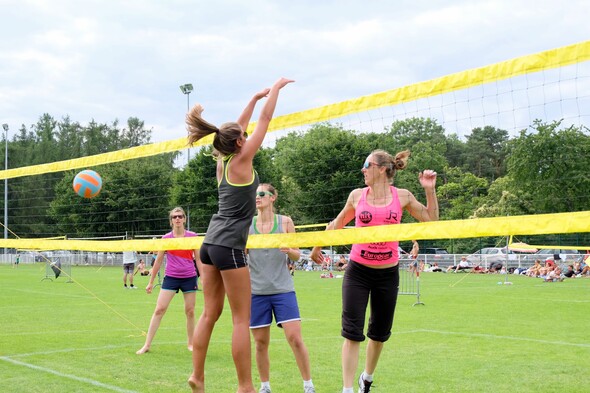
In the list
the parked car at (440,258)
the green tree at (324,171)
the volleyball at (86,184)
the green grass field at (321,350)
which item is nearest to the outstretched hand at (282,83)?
the green grass field at (321,350)

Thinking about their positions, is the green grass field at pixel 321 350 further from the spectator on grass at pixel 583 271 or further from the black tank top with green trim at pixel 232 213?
the spectator on grass at pixel 583 271

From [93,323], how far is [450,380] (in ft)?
26.2

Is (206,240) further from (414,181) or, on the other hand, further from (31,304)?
(414,181)

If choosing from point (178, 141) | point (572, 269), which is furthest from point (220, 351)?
point (572, 269)

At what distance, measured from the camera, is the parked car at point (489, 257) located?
4127 centimetres

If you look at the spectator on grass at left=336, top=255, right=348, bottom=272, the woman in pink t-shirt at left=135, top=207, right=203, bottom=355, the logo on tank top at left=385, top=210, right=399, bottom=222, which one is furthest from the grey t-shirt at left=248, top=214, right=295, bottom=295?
the spectator on grass at left=336, top=255, right=348, bottom=272

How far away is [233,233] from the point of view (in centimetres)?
537

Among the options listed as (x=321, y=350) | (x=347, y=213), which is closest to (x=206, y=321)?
(x=347, y=213)

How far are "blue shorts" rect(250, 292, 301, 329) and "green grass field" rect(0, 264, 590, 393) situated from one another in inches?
30.4

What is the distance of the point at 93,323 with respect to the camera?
13492 millimetres

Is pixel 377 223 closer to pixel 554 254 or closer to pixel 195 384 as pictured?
pixel 195 384

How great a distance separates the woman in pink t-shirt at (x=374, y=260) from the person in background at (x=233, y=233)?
1196 mm

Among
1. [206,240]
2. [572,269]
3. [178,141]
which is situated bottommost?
[572,269]

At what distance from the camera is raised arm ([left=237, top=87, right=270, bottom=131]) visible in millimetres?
5953
